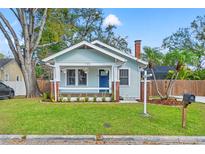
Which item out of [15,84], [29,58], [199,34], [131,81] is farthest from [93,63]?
[199,34]

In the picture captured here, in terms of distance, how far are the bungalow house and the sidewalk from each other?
888 cm

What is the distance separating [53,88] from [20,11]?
7.32 m

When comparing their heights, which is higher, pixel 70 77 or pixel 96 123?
pixel 70 77

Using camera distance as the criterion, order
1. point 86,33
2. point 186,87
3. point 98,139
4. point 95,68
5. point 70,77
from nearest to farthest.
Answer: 1. point 98,139
2. point 70,77
3. point 95,68
4. point 186,87
5. point 86,33

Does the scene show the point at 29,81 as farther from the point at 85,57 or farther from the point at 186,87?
the point at 186,87

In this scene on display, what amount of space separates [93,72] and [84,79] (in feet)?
2.70

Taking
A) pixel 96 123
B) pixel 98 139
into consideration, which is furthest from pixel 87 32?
pixel 98 139

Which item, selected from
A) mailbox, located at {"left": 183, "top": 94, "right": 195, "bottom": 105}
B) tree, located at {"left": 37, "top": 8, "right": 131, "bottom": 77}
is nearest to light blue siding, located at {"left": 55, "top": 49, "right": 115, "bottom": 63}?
mailbox, located at {"left": 183, "top": 94, "right": 195, "bottom": 105}

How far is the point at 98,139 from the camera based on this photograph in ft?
22.8

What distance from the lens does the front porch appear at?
54.1 ft

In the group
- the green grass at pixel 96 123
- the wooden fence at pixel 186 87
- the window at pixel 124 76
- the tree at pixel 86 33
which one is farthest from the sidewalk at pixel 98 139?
the tree at pixel 86 33

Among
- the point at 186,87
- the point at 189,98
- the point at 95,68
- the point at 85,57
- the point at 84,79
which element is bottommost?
the point at 189,98

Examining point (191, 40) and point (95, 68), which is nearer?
point (95, 68)

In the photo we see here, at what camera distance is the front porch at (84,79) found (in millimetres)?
16484
